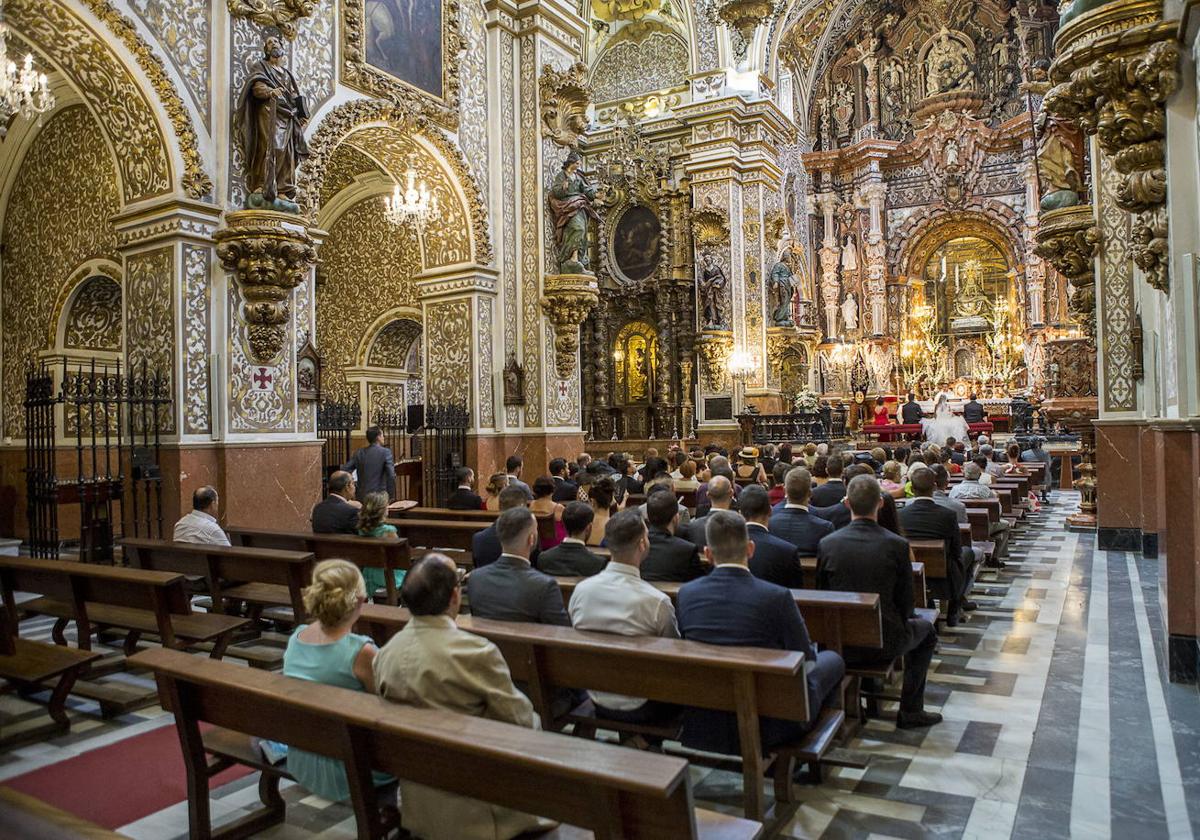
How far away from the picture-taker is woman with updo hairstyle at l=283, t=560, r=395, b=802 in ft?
9.68

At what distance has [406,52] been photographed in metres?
11.7

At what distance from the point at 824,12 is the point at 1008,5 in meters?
5.78

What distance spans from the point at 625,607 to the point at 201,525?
4.54 meters

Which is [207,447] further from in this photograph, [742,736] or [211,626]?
[742,736]

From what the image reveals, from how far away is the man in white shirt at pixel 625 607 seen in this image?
3.44 m

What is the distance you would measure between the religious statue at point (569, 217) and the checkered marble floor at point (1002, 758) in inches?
360

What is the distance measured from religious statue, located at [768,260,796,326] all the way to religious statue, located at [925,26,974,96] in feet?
32.1

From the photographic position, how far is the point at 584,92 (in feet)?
46.4

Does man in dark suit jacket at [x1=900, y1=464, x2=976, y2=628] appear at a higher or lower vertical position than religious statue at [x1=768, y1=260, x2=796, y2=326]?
lower

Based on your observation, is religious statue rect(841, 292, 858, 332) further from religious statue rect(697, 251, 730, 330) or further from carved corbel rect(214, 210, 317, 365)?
carved corbel rect(214, 210, 317, 365)

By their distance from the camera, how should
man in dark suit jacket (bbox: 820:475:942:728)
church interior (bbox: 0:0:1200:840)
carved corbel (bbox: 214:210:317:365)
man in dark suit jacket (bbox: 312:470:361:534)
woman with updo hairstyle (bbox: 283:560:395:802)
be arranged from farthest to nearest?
1. carved corbel (bbox: 214:210:317:365)
2. man in dark suit jacket (bbox: 312:470:361:534)
3. man in dark suit jacket (bbox: 820:475:942:728)
4. church interior (bbox: 0:0:1200:840)
5. woman with updo hairstyle (bbox: 283:560:395:802)

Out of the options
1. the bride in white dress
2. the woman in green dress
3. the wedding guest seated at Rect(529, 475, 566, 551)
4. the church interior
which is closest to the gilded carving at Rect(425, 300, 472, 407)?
the church interior

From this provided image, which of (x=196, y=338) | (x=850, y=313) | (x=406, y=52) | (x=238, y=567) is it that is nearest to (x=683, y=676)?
(x=238, y=567)

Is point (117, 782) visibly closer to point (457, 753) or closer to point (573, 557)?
point (573, 557)
